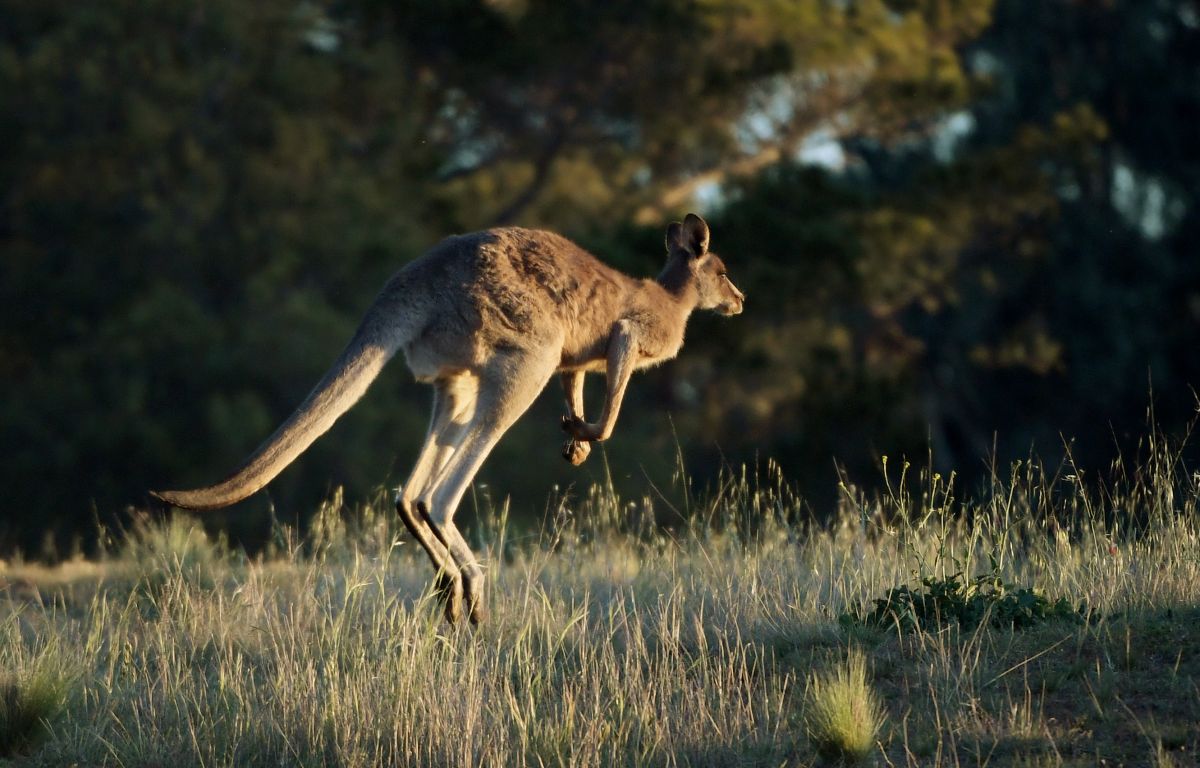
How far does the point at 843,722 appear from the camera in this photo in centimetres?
447

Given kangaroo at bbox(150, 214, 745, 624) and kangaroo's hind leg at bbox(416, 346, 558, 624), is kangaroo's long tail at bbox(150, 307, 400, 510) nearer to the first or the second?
kangaroo at bbox(150, 214, 745, 624)

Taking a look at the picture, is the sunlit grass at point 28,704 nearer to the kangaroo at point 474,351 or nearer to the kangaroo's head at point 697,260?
the kangaroo at point 474,351

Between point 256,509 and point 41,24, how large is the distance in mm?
6137

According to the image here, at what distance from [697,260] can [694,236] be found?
127 millimetres

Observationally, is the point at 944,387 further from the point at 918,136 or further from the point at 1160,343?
the point at 918,136

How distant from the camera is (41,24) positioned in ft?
56.9

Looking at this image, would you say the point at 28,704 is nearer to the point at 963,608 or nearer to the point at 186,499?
the point at 186,499

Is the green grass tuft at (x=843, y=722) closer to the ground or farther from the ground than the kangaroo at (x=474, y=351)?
closer to the ground

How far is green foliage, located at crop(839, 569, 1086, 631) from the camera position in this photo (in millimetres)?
5449

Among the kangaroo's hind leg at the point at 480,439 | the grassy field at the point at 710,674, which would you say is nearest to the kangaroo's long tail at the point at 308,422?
the kangaroo's hind leg at the point at 480,439

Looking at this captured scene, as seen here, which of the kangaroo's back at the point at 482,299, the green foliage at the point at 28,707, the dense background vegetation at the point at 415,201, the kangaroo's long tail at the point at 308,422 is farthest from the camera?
the dense background vegetation at the point at 415,201

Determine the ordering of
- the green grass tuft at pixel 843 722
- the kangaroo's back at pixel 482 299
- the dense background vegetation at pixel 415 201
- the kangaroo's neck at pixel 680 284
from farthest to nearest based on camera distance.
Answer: the dense background vegetation at pixel 415 201 → the kangaroo's neck at pixel 680 284 → the kangaroo's back at pixel 482 299 → the green grass tuft at pixel 843 722

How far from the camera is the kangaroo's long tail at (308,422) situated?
5.40 metres

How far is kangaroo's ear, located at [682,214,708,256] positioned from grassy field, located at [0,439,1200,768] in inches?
73.2
